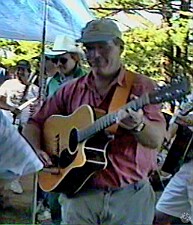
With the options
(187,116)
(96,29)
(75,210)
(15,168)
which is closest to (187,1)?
(187,116)

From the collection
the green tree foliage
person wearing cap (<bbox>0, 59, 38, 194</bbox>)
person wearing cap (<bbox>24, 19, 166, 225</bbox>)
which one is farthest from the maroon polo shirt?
person wearing cap (<bbox>0, 59, 38, 194</bbox>)

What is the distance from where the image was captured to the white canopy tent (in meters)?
2.68

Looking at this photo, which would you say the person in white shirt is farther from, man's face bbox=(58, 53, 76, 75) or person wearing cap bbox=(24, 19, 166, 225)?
man's face bbox=(58, 53, 76, 75)

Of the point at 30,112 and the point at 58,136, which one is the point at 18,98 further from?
the point at 58,136

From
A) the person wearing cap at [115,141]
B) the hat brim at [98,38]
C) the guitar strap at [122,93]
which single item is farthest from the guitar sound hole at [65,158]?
the hat brim at [98,38]

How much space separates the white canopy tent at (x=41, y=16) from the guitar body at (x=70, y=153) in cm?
53

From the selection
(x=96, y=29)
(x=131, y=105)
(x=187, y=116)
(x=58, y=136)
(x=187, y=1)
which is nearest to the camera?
(x=131, y=105)

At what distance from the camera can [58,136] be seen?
231 centimetres

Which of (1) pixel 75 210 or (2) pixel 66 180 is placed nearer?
(1) pixel 75 210

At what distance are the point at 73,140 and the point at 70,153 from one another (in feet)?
0.16

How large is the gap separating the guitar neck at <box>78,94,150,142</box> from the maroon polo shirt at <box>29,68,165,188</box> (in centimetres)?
3

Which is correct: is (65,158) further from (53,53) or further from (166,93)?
(53,53)

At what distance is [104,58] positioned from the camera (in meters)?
2.06

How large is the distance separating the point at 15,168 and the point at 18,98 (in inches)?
57.1
